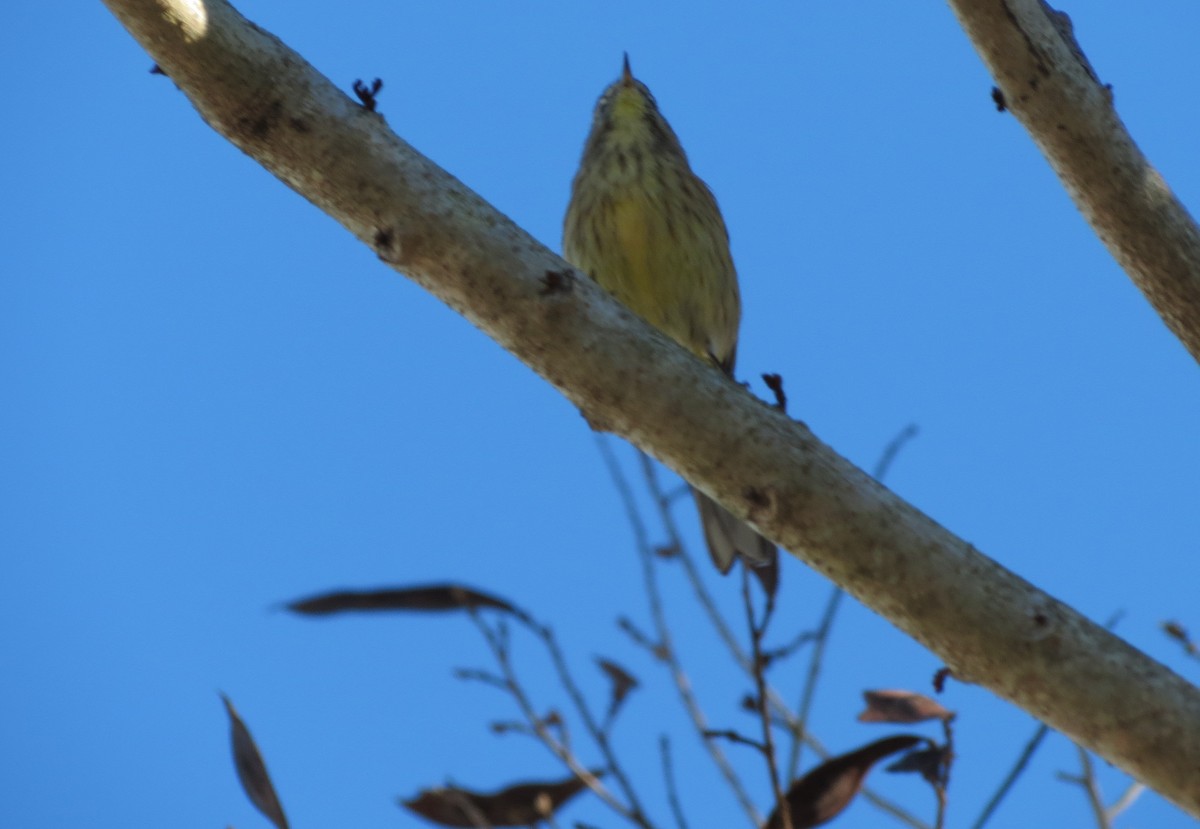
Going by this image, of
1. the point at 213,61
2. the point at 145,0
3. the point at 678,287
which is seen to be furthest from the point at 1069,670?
the point at 678,287

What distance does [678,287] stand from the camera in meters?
5.06

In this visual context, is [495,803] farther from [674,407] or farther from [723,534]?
[723,534]

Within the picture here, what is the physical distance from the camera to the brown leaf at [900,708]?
266 cm

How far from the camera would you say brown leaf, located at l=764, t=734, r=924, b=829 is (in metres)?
2.58

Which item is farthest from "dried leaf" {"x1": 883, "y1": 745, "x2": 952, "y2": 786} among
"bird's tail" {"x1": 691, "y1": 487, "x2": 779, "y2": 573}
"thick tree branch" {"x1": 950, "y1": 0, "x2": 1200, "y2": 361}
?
"bird's tail" {"x1": 691, "y1": 487, "x2": 779, "y2": 573}

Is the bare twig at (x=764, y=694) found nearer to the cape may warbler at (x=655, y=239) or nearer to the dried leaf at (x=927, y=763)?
the dried leaf at (x=927, y=763)

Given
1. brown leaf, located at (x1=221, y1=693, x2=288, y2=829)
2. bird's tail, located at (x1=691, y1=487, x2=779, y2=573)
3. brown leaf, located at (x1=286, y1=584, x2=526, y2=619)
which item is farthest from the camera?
bird's tail, located at (x1=691, y1=487, x2=779, y2=573)

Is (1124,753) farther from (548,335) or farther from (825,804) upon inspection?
(548,335)

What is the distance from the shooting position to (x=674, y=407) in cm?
240

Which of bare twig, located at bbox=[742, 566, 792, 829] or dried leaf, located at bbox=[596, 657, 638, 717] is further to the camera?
dried leaf, located at bbox=[596, 657, 638, 717]

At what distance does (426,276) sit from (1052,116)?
1558 mm

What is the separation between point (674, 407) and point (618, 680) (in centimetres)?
132

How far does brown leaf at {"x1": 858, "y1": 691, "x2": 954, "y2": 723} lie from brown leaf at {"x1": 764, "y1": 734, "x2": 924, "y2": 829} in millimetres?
63

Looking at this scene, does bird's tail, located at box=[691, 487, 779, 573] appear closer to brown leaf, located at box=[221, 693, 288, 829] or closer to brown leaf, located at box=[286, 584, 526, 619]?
brown leaf, located at box=[286, 584, 526, 619]
